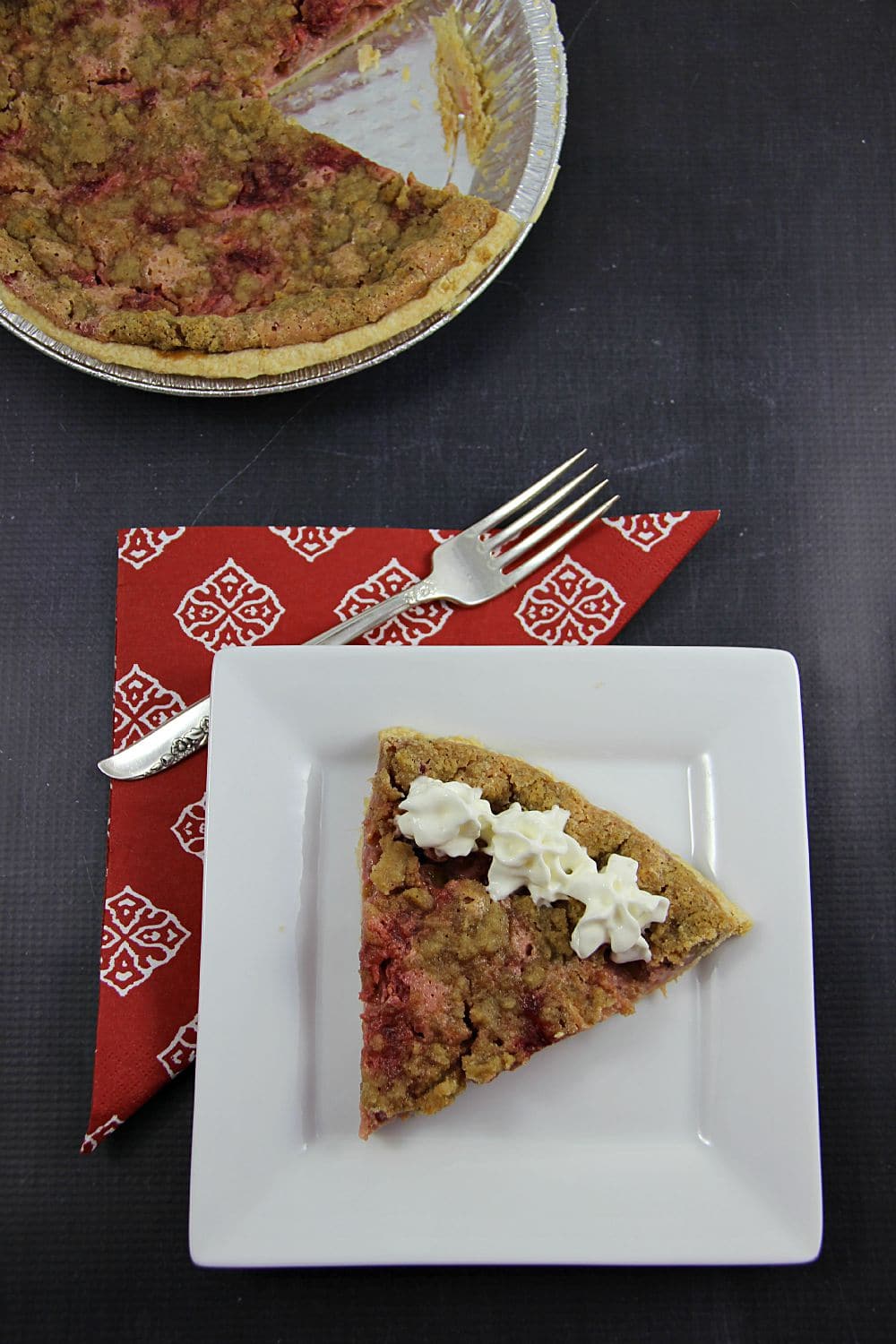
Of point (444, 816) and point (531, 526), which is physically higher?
point (531, 526)

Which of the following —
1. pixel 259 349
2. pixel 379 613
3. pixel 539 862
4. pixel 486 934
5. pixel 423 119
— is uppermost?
pixel 423 119

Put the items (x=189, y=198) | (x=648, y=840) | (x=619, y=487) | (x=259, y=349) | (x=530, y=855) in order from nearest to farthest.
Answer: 1. (x=530, y=855)
2. (x=648, y=840)
3. (x=259, y=349)
4. (x=189, y=198)
5. (x=619, y=487)

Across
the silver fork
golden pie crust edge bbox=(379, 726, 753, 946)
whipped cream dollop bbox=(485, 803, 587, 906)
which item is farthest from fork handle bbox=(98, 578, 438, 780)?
whipped cream dollop bbox=(485, 803, 587, 906)

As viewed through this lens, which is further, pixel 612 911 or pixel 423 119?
pixel 423 119

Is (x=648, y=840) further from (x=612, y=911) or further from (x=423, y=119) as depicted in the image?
(x=423, y=119)

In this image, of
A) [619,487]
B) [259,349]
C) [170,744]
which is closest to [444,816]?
[170,744]

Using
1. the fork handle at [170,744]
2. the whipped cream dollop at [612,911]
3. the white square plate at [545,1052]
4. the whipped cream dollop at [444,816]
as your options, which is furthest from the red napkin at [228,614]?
the whipped cream dollop at [612,911]

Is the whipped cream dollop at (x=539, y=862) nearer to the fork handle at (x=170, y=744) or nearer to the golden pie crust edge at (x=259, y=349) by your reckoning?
the fork handle at (x=170, y=744)

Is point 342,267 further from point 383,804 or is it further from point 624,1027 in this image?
point 624,1027
